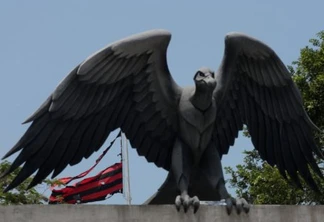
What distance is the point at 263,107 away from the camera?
14094mm

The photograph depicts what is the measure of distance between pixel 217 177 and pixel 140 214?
1.30 m

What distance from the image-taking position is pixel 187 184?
1316 centimetres

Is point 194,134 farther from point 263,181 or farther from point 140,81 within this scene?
point 263,181

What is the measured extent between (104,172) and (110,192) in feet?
2.40

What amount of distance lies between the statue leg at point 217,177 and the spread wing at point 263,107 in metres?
0.44

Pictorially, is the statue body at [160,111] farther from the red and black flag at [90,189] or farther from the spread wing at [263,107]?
the red and black flag at [90,189]

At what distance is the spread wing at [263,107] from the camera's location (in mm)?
13625

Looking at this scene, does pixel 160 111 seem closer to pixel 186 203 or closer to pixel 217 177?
pixel 217 177

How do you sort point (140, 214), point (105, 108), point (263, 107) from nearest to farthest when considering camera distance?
1. point (140, 214)
2. point (105, 108)
3. point (263, 107)

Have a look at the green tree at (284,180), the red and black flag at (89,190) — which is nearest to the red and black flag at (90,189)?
the red and black flag at (89,190)

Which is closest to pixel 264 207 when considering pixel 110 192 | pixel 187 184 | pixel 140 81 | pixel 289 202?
pixel 187 184

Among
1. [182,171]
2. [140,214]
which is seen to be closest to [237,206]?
[182,171]

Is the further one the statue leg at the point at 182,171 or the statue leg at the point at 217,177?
the statue leg at the point at 217,177

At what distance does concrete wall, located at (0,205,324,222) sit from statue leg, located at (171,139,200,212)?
118 mm
